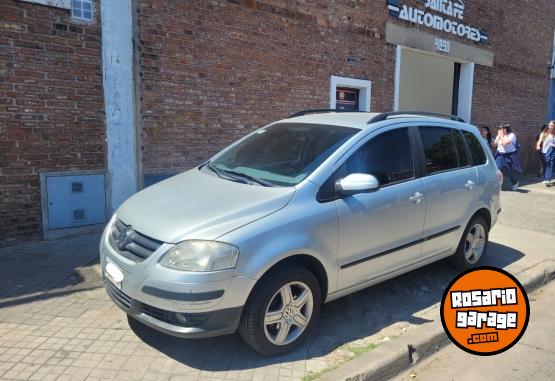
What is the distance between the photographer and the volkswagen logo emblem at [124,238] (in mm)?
3291

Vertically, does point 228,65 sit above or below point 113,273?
above

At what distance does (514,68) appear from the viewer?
15.3m

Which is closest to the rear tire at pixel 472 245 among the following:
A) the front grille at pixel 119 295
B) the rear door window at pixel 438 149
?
the rear door window at pixel 438 149

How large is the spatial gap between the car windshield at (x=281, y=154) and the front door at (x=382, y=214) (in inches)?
10.1

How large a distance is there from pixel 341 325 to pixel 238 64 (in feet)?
17.8

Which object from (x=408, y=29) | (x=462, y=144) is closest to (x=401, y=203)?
(x=462, y=144)

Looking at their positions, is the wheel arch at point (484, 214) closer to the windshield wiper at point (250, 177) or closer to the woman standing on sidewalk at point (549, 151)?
the windshield wiper at point (250, 177)

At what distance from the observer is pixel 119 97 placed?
6.64 metres

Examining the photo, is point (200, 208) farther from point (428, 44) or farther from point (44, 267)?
point (428, 44)

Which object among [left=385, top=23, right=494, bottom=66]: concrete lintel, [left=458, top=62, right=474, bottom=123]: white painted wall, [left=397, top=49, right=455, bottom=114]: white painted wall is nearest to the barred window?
[left=385, top=23, right=494, bottom=66]: concrete lintel

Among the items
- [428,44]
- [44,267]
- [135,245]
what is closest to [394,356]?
[135,245]

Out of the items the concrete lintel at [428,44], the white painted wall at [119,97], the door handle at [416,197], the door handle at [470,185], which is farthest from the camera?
the concrete lintel at [428,44]

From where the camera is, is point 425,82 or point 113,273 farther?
point 425,82

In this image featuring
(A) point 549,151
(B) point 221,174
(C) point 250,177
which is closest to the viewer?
(C) point 250,177
